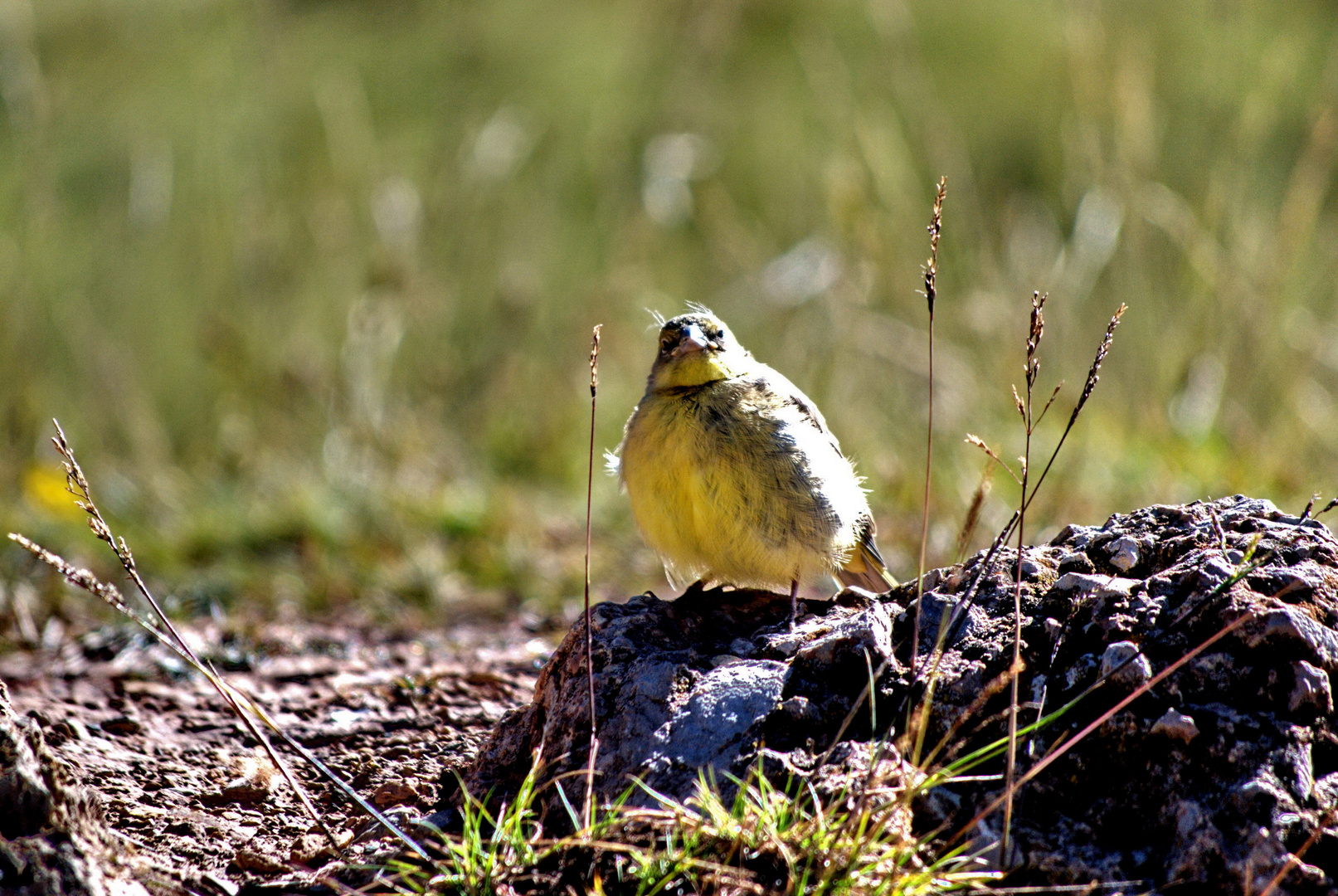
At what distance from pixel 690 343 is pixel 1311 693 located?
7.08 feet

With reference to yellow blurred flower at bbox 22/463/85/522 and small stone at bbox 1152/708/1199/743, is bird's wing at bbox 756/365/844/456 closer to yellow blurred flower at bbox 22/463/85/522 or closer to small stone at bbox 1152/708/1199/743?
small stone at bbox 1152/708/1199/743

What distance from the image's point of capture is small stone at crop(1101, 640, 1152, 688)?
233cm

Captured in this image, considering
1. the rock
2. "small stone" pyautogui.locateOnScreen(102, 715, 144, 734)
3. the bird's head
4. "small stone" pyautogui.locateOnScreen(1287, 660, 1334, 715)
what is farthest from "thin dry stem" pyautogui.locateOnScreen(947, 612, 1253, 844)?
"small stone" pyautogui.locateOnScreen(102, 715, 144, 734)

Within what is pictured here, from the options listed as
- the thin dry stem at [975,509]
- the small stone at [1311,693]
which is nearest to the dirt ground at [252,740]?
the thin dry stem at [975,509]

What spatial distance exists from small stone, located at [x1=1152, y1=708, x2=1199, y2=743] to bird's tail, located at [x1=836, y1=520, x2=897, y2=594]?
1.64 m

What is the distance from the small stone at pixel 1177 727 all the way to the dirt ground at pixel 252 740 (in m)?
1.54

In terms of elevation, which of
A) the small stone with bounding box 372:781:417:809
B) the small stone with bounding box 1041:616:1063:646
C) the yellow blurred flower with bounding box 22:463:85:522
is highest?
the yellow blurred flower with bounding box 22:463:85:522

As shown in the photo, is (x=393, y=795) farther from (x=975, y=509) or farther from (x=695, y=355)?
(x=695, y=355)

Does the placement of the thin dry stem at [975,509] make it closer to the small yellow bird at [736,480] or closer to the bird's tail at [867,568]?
the small yellow bird at [736,480]

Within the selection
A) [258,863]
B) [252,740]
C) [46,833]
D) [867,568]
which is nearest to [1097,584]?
[867,568]

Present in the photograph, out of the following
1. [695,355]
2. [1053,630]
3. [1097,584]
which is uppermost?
[695,355]

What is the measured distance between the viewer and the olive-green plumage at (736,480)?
3.55 m

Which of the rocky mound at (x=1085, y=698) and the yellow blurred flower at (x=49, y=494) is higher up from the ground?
the yellow blurred flower at (x=49, y=494)

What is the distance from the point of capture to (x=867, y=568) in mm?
4160
